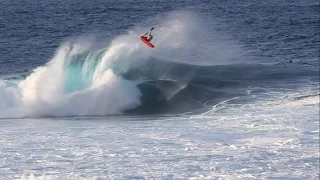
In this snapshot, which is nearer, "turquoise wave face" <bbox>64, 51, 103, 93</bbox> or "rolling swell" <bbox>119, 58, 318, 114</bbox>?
"rolling swell" <bbox>119, 58, 318, 114</bbox>

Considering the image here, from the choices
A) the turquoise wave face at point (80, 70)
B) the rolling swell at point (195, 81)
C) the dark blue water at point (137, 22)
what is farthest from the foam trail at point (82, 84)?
the dark blue water at point (137, 22)

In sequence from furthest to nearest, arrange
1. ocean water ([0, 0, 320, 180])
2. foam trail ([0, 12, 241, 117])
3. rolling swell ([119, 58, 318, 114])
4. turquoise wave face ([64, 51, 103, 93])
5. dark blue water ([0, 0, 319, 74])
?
dark blue water ([0, 0, 319, 74]) → turquoise wave face ([64, 51, 103, 93]) → rolling swell ([119, 58, 318, 114]) → foam trail ([0, 12, 241, 117]) → ocean water ([0, 0, 320, 180])

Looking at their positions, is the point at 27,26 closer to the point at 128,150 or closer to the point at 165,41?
the point at 165,41

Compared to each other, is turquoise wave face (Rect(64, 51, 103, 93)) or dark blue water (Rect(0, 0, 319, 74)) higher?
dark blue water (Rect(0, 0, 319, 74))

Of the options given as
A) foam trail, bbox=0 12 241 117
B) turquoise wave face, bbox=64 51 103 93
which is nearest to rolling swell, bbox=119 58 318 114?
foam trail, bbox=0 12 241 117

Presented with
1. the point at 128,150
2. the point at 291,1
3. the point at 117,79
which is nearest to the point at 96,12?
the point at 291,1

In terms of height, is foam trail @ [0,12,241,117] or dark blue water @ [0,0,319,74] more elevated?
dark blue water @ [0,0,319,74]

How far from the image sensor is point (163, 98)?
135 ft

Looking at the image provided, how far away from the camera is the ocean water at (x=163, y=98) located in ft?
88.8

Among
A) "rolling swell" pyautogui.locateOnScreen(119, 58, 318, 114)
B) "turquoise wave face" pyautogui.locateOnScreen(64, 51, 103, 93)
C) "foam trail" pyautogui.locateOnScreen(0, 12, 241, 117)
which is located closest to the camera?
"foam trail" pyautogui.locateOnScreen(0, 12, 241, 117)

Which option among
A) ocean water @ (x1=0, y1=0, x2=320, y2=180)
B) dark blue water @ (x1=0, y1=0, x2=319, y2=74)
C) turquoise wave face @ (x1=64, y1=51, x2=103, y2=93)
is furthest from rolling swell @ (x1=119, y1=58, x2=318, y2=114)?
dark blue water @ (x1=0, y1=0, x2=319, y2=74)

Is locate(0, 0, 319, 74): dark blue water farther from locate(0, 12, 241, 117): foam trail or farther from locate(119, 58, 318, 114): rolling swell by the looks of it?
locate(0, 12, 241, 117): foam trail

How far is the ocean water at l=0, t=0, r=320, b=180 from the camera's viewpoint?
27.1 metres

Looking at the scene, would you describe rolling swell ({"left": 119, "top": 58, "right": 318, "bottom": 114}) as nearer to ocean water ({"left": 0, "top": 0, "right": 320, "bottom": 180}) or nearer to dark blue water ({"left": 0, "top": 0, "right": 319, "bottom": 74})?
ocean water ({"left": 0, "top": 0, "right": 320, "bottom": 180})
